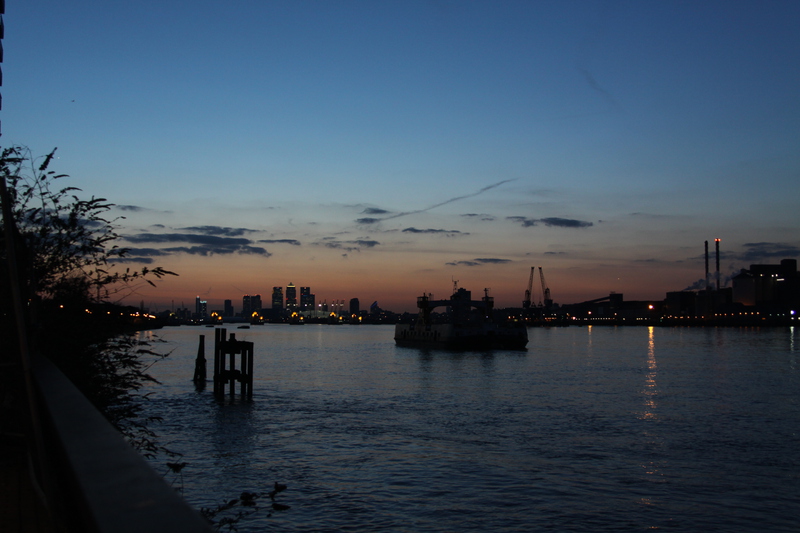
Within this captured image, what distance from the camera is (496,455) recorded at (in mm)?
22438

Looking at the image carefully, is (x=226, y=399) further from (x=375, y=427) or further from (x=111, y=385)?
(x=111, y=385)

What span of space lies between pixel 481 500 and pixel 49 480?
1480 centimetres

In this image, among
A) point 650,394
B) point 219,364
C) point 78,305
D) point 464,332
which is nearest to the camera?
point 78,305

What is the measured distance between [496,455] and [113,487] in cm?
2168

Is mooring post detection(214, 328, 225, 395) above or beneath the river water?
above

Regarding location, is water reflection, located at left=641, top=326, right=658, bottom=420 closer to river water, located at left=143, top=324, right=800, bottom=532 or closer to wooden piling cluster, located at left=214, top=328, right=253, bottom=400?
river water, located at left=143, top=324, right=800, bottom=532

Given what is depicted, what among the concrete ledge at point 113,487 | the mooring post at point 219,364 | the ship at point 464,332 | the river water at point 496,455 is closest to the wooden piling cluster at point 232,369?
the mooring post at point 219,364

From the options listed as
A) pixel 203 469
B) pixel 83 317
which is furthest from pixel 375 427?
pixel 83 317

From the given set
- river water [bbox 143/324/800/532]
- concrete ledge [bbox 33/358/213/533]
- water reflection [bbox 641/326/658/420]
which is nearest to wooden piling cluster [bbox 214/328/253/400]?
river water [bbox 143/324/800/532]

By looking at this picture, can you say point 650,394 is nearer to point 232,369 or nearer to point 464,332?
point 232,369

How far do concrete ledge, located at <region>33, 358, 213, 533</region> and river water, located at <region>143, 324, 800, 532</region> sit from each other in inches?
528

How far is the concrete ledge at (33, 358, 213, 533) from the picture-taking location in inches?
65.4

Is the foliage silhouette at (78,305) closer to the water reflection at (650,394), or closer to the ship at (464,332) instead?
the water reflection at (650,394)

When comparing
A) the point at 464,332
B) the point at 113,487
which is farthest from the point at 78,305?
the point at 464,332
